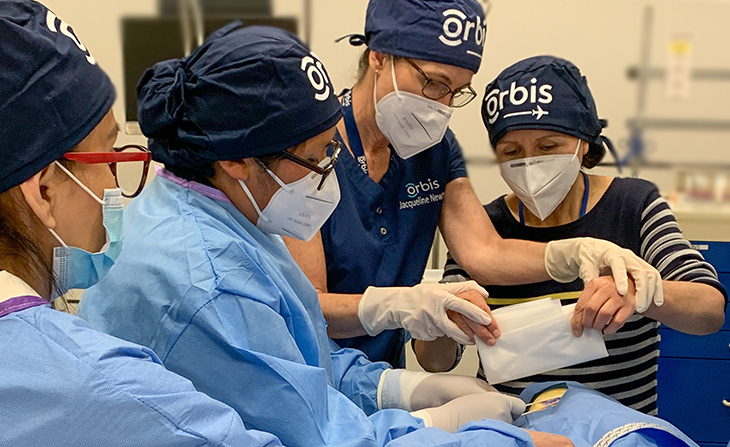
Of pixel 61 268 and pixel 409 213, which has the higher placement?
pixel 61 268

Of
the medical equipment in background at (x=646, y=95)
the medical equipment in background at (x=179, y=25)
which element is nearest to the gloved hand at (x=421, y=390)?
the medical equipment in background at (x=179, y=25)

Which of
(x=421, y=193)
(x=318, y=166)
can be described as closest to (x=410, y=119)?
(x=421, y=193)

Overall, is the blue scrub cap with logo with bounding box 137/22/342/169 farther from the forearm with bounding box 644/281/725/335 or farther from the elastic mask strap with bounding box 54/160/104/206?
the forearm with bounding box 644/281/725/335

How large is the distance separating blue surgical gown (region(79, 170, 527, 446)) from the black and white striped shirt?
601 millimetres

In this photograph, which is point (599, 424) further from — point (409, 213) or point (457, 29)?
point (457, 29)

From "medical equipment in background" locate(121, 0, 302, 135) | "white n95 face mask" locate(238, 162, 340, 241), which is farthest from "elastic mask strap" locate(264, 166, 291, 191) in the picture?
"medical equipment in background" locate(121, 0, 302, 135)

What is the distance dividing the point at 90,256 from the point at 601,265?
3.51ft

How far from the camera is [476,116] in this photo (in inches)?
107

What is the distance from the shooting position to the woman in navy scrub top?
147 centimetres

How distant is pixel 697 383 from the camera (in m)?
2.36

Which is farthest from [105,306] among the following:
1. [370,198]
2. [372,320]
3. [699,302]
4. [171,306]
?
[699,302]

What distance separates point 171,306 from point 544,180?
1029mm

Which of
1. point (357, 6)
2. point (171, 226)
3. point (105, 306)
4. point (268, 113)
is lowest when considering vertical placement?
point (105, 306)

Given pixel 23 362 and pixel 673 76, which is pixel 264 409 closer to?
pixel 23 362
